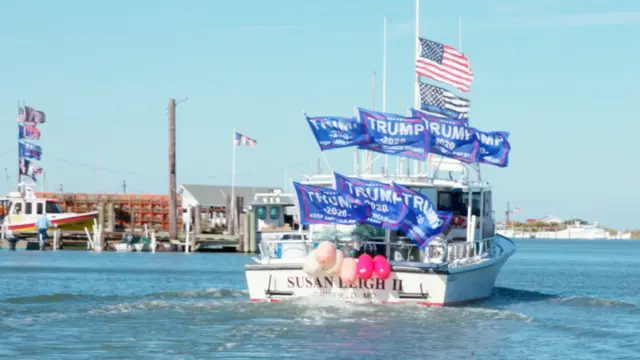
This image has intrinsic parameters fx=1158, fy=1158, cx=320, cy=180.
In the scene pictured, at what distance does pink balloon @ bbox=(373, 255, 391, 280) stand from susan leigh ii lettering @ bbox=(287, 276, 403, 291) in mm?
237

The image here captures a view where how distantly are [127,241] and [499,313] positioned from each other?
135 ft

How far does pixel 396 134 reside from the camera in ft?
92.8

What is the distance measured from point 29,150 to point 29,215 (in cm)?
428

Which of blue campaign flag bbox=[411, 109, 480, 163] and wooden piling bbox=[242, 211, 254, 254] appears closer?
blue campaign flag bbox=[411, 109, 480, 163]

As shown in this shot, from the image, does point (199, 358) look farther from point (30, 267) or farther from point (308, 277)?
point (30, 267)

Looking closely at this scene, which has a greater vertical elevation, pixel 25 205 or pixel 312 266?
pixel 25 205

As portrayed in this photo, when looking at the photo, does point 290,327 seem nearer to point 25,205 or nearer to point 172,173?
point 172,173

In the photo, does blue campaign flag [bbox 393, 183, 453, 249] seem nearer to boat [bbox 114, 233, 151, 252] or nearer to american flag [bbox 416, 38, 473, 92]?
american flag [bbox 416, 38, 473, 92]

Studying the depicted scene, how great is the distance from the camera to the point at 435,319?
25.5 meters

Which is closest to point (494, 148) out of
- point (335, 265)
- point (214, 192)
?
point (335, 265)

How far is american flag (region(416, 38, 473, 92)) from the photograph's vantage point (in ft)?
108

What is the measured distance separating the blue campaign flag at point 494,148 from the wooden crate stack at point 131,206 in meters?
51.0

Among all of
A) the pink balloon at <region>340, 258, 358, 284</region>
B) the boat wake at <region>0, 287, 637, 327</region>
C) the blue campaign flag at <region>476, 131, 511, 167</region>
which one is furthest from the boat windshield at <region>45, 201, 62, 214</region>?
the pink balloon at <region>340, 258, 358, 284</region>

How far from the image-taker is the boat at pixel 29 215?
6881cm
